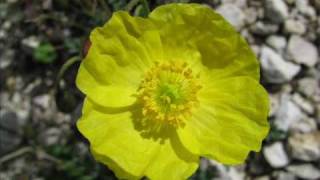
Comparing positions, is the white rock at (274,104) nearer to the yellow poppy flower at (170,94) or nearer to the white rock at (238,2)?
the white rock at (238,2)

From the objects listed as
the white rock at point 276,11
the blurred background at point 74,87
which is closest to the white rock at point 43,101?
the blurred background at point 74,87

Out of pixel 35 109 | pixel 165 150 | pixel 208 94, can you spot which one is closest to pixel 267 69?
pixel 208 94

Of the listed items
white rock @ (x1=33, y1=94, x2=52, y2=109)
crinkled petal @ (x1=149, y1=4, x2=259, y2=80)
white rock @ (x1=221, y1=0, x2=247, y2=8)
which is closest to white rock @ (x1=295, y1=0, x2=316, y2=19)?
white rock @ (x1=221, y1=0, x2=247, y2=8)

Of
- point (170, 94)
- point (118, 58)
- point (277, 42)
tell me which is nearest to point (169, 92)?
point (170, 94)

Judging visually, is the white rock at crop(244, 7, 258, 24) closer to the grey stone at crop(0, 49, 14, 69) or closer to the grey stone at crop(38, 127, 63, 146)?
the grey stone at crop(38, 127, 63, 146)

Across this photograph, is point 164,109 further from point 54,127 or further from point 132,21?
point 54,127
